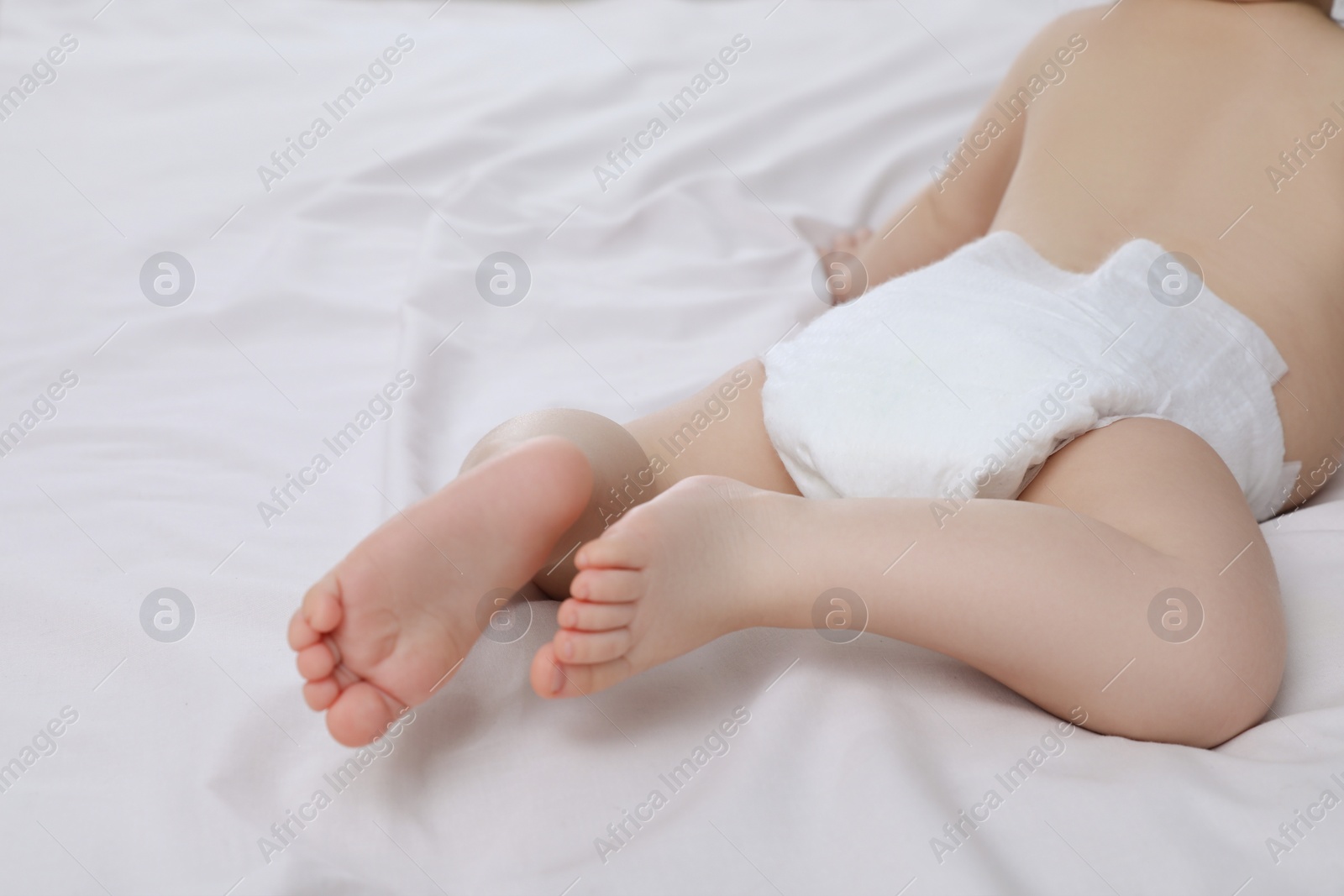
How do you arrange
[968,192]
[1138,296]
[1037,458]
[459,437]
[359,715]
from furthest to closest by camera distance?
[968,192]
[459,437]
[1138,296]
[1037,458]
[359,715]

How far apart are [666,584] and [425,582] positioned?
160mm

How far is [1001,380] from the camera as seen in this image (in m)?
0.86

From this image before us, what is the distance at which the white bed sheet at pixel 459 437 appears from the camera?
670 mm

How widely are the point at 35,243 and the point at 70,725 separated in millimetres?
851

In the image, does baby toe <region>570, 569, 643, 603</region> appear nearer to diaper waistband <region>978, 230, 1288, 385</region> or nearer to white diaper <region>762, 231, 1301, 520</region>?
white diaper <region>762, 231, 1301, 520</region>

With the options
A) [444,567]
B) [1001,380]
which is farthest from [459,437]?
[1001,380]

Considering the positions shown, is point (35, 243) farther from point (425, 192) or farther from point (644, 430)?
point (644, 430)

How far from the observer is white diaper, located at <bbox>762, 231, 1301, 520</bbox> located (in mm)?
842

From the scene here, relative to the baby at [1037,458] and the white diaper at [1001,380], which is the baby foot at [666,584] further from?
the white diaper at [1001,380]

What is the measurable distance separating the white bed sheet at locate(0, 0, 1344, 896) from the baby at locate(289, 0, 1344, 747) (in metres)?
0.07

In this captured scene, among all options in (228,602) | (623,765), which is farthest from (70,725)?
(623,765)

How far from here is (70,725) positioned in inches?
29.5

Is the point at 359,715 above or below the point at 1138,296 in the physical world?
below

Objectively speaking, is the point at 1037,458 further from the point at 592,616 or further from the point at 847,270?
the point at 847,270
